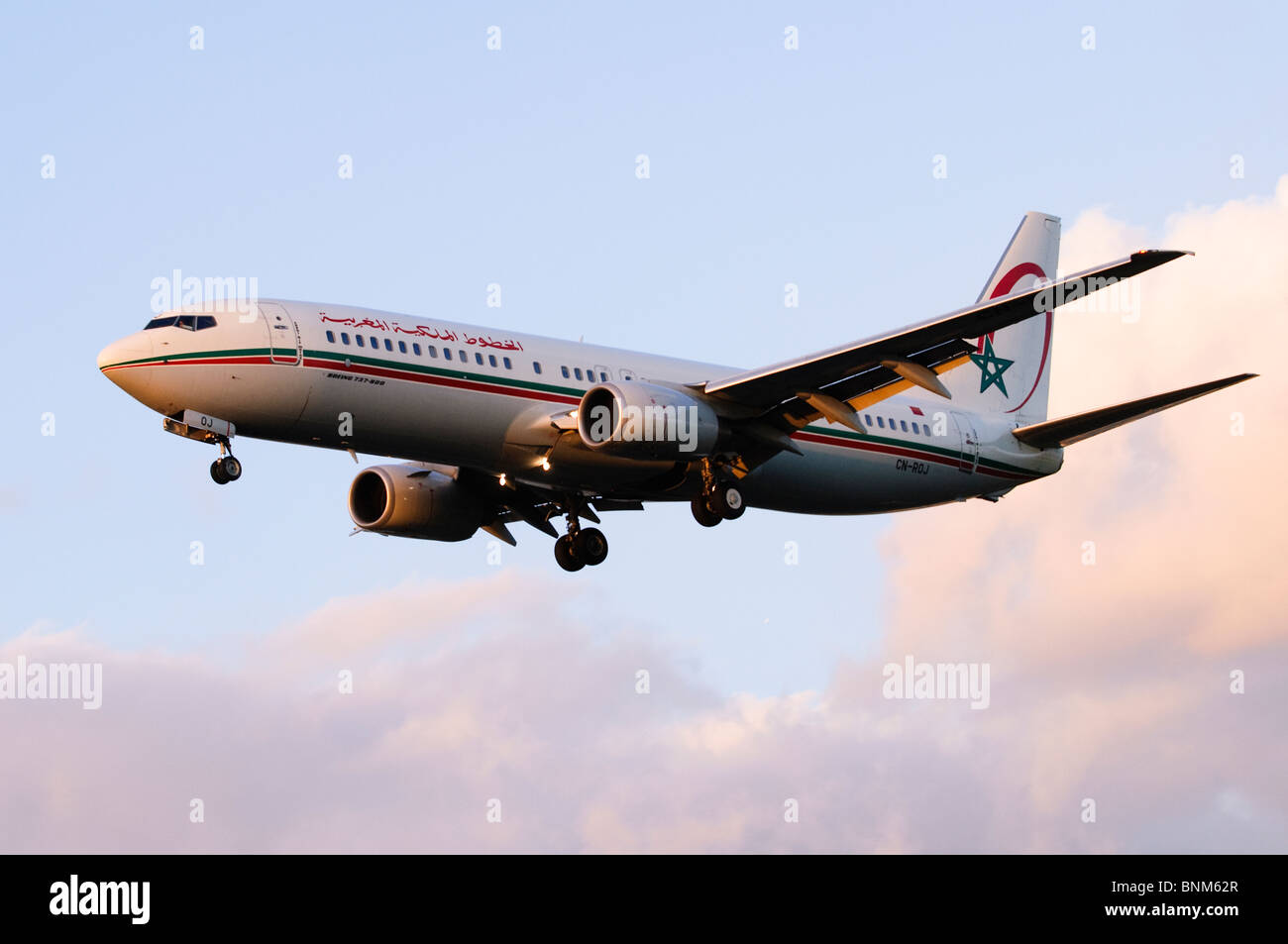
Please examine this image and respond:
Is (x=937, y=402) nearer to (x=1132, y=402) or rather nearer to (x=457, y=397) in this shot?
(x=1132, y=402)

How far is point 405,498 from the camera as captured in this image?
4731 cm

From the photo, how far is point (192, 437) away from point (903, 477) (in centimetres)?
1879

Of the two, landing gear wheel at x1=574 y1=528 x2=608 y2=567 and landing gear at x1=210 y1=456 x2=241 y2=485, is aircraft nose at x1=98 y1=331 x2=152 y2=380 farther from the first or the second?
landing gear wheel at x1=574 y1=528 x2=608 y2=567

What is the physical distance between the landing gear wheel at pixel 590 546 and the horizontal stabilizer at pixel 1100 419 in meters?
11.9

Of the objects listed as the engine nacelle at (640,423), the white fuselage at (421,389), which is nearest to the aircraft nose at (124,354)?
the white fuselage at (421,389)

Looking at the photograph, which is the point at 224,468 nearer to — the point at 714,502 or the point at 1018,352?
the point at 714,502

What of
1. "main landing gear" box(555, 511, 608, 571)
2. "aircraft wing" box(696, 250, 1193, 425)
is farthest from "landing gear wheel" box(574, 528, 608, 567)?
"aircraft wing" box(696, 250, 1193, 425)

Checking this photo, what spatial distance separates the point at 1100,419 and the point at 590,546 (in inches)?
523

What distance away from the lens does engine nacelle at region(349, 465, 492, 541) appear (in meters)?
47.4

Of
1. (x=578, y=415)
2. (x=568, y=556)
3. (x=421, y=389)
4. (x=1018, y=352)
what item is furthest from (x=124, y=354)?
(x=1018, y=352)

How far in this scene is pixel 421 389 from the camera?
40.7 meters

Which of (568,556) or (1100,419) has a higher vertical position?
(1100,419)

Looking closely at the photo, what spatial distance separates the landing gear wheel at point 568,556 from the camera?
47.8 metres
